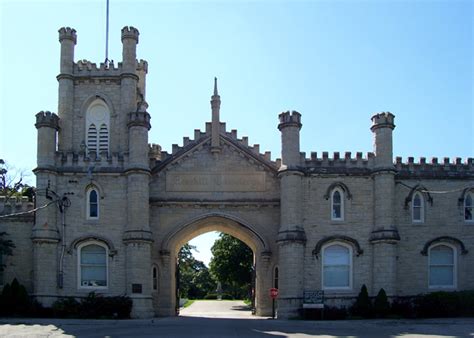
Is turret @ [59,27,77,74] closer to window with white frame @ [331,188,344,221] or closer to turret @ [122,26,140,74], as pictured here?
turret @ [122,26,140,74]

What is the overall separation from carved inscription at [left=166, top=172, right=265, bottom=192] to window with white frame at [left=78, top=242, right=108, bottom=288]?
4.54m

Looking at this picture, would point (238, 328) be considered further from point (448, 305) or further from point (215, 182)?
point (448, 305)

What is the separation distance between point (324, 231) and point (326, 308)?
150 inches

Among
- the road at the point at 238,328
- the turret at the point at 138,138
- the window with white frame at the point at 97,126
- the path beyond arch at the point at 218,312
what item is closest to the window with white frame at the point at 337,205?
the road at the point at 238,328

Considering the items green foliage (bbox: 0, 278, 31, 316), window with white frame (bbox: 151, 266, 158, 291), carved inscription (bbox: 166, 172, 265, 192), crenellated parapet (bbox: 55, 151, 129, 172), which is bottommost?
green foliage (bbox: 0, 278, 31, 316)

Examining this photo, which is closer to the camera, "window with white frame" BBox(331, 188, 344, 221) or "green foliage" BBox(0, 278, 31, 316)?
"green foliage" BBox(0, 278, 31, 316)

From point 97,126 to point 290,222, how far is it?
11067 millimetres

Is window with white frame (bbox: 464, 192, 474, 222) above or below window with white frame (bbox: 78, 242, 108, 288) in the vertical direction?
above

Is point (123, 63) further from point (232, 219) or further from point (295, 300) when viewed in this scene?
point (295, 300)

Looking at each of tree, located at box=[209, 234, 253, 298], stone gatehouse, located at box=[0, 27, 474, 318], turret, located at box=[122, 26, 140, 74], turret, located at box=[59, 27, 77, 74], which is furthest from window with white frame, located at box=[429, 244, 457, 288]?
tree, located at box=[209, 234, 253, 298]

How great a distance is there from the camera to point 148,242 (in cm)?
3391

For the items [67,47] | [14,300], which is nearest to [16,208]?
[14,300]

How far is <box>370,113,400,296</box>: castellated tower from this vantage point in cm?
3372

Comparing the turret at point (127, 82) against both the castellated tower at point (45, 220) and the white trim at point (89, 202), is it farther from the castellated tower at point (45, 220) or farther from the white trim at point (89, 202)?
the castellated tower at point (45, 220)
